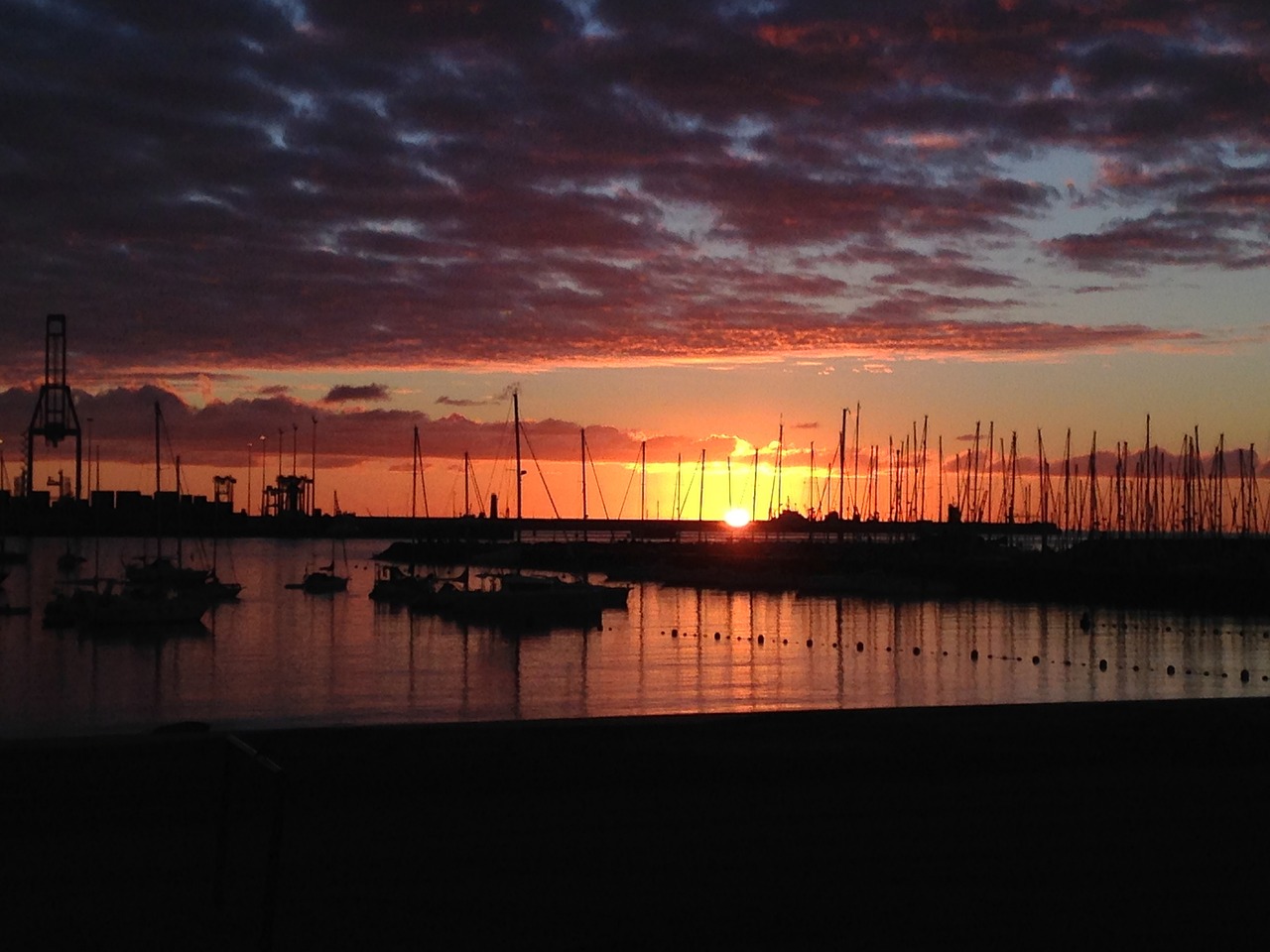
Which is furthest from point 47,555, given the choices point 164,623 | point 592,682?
point 592,682

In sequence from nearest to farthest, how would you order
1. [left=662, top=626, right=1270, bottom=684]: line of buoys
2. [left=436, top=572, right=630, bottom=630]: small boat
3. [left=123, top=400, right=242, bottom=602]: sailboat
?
[left=662, top=626, right=1270, bottom=684]: line of buoys, [left=436, top=572, right=630, bottom=630]: small boat, [left=123, top=400, right=242, bottom=602]: sailboat

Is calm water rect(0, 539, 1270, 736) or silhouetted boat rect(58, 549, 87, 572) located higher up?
silhouetted boat rect(58, 549, 87, 572)

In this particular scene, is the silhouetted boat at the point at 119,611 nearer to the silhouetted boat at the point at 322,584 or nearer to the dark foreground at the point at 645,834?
the silhouetted boat at the point at 322,584

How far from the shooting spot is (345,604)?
Answer: 7912 cm

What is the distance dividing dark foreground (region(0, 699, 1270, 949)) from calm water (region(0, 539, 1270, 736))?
17.6 m

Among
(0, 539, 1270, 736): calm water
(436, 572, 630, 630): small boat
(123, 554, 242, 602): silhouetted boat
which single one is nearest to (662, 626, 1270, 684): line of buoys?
(0, 539, 1270, 736): calm water

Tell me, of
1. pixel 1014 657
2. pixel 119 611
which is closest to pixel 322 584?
pixel 119 611

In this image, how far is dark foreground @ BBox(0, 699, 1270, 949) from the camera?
8.23 meters

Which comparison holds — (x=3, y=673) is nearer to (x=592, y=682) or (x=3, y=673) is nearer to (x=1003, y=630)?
(x=592, y=682)

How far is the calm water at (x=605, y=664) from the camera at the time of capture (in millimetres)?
33969

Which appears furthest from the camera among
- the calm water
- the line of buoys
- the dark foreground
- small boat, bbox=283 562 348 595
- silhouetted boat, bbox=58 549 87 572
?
silhouetted boat, bbox=58 549 87 572

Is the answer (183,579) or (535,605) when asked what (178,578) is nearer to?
(183,579)

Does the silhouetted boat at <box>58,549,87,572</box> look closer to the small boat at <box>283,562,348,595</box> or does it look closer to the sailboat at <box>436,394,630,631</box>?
the small boat at <box>283,562,348,595</box>

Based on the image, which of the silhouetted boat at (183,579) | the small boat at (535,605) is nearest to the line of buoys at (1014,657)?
the small boat at (535,605)
